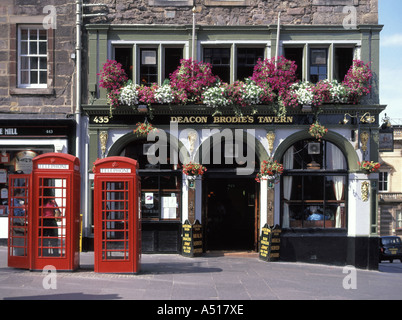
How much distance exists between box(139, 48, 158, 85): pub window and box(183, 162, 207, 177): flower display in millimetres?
2961

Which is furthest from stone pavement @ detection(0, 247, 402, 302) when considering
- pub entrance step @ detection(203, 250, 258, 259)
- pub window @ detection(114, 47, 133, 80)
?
pub window @ detection(114, 47, 133, 80)

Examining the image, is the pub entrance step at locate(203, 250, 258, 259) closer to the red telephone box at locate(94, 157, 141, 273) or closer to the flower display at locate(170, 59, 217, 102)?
the red telephone box at locate(94, 157, 141, 273)

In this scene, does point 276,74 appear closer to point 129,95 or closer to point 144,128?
point 144,128

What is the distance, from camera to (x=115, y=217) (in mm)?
10812

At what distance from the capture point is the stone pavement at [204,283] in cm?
920

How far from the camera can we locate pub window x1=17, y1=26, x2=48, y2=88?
15.4 meters

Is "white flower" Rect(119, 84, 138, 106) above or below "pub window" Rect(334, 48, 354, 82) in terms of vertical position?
below

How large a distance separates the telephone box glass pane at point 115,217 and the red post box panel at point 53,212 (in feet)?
2.45

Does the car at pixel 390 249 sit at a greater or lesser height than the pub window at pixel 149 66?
lesser

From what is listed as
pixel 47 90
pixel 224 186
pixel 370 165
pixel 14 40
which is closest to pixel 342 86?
pixel 370 165

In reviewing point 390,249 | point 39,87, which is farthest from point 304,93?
point 390,249

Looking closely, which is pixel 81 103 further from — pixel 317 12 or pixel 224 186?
pixel 317 12

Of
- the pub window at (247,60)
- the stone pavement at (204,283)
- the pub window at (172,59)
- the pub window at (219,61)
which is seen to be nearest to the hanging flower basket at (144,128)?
the pub window at (172,59)

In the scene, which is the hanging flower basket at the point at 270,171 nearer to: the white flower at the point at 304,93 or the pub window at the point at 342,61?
the white flower at the point at 304,93
